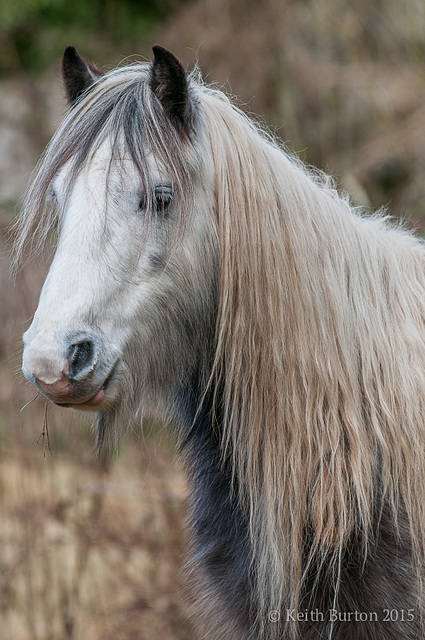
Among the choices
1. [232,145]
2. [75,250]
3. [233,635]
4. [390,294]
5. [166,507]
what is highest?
[232,145]

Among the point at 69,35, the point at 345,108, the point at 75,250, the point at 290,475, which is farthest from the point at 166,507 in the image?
the point at 69,35

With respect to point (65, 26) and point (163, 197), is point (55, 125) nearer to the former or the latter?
point (163, 197)

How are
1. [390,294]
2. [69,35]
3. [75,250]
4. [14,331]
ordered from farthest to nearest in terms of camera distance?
[69,35] < [14,331] < [390,294] < [75,250]

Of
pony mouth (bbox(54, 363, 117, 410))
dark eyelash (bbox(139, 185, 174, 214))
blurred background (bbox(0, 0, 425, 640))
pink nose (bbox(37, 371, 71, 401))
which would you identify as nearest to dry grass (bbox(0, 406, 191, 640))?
blurred background (bbox(0, 0, 425, 640))

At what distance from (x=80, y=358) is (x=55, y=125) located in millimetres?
1509

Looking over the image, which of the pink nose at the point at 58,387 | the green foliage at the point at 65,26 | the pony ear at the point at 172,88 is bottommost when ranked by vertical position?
the pink nose at the point at 58,387

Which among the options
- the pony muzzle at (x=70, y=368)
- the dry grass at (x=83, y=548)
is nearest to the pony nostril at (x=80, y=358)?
the pony muzzle at (x=70, y=368)

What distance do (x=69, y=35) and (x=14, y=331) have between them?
617 cm

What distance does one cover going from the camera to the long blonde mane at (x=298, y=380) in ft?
6.32

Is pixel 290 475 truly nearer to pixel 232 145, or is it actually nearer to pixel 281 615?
pixel 281 615

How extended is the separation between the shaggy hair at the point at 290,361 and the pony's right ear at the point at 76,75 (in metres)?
0.19

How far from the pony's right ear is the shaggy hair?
193mm

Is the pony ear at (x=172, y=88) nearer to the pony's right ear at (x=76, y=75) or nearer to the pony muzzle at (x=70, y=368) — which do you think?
the pony's right ear at (x=76, y=75)

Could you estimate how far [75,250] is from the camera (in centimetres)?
179
